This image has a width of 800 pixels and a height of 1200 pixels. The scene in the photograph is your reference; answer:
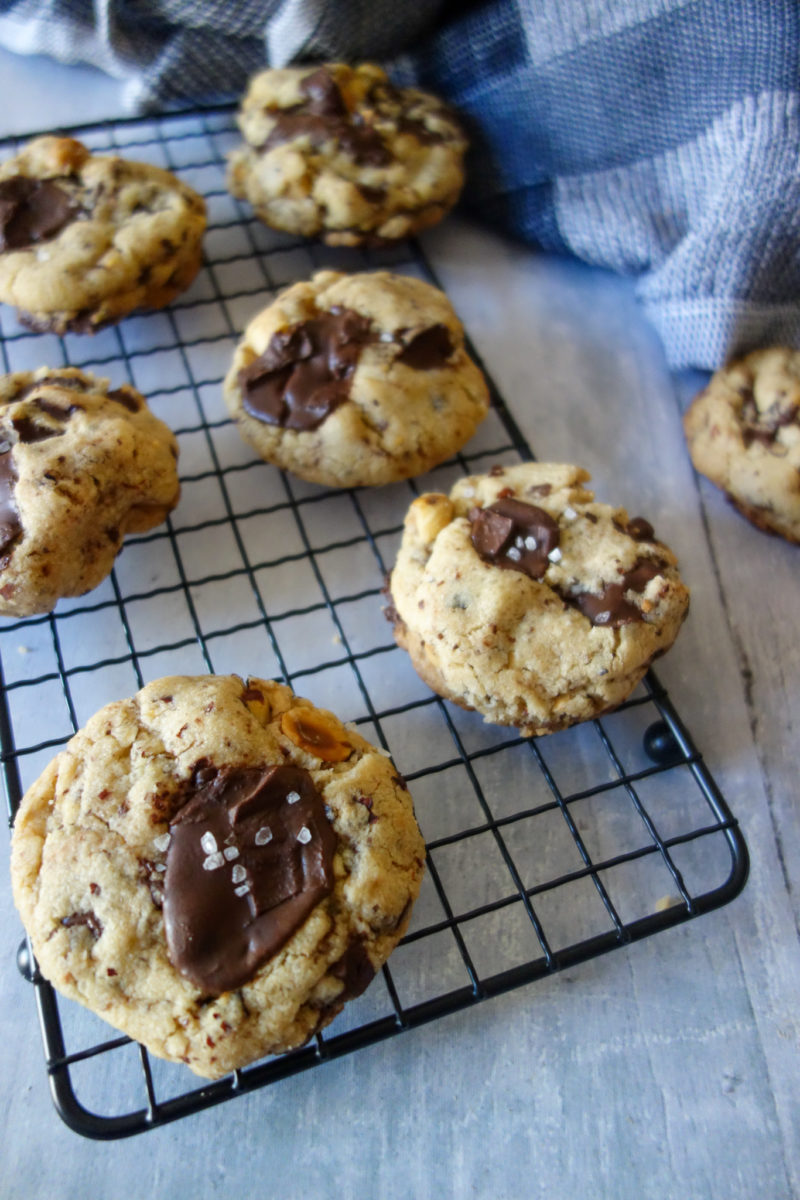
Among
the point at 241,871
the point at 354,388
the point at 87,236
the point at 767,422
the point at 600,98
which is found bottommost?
the point at 241,871

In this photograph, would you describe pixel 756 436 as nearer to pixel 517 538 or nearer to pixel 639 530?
pixel 639 530

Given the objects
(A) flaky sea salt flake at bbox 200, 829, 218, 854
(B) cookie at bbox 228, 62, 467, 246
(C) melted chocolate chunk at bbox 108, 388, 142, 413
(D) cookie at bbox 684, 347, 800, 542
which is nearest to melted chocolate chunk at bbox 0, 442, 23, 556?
(C) melted chocolate chunk at bbox 108, 388, 142, 413

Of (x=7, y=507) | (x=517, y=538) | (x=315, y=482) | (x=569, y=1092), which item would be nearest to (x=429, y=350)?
(x=315, y=482)

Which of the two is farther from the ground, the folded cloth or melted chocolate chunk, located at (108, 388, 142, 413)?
the folded cloth

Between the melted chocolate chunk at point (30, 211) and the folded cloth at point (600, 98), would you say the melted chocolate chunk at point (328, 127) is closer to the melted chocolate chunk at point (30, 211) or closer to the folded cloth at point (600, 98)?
the folded cloth at point (600, 98)

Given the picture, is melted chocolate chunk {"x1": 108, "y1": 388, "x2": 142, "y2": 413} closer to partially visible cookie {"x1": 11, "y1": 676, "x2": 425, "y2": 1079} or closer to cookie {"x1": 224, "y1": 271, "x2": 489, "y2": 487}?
cookie {"x1": 224, "y1": 271, "x2": 489, "y2": 487}

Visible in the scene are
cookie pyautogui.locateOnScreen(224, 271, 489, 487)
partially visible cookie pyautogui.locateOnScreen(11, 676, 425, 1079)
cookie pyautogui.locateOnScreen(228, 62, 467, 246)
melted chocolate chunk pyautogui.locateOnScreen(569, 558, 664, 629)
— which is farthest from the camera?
cookie pyautogui.locateOnScreen(228, 62, 467, 246)

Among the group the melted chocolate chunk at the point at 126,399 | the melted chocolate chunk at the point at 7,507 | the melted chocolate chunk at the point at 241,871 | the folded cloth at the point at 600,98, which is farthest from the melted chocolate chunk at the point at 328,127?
the melted chocolate chunk at the point at 241,871
